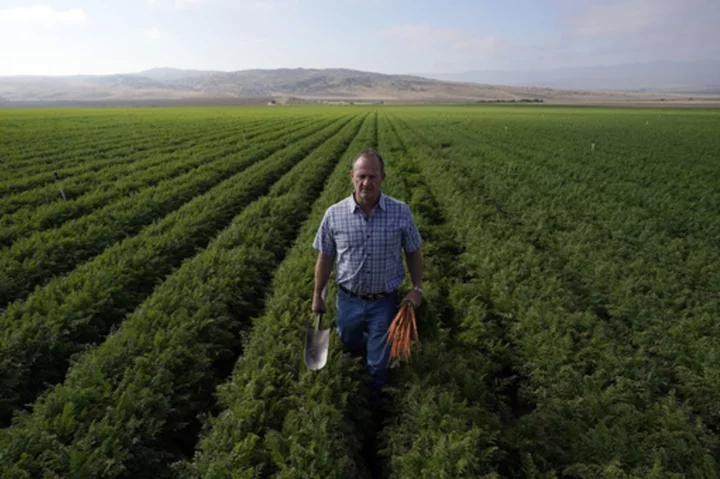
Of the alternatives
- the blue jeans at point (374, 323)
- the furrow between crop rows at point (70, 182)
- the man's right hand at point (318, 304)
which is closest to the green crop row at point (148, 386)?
the man's right hand at point (318, 304)

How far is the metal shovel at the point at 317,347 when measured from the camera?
4316 millimetres

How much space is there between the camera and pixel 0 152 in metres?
20.2

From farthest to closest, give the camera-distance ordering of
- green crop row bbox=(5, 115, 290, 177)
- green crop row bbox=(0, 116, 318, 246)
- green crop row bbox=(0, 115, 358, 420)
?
green crop row bbox=(5, 115, 290, 177) → green crop row bbox=(0, 116, 318, 246) → green crop row bbox=(0, 115, 358, 420)

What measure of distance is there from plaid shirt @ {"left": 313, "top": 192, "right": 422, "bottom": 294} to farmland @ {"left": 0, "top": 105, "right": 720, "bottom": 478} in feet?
3.62

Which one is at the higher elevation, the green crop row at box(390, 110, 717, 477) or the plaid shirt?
the plaid shirt

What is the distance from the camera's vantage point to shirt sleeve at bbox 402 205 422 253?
4.11 m

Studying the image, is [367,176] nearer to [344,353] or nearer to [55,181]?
[344,353]

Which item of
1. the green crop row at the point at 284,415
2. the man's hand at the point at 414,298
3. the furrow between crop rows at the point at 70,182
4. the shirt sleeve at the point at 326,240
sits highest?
the shirt sleeve at the point at 326,240

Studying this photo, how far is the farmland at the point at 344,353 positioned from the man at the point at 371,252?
2.02 feet

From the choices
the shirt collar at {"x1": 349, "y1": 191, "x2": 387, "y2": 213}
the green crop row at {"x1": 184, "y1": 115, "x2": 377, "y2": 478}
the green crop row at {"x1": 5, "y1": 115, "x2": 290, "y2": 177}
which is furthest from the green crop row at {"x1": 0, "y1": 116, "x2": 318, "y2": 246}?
the shirt collar at {"x1": 349, "y1": 191, "x2": 387, "y2": 213}

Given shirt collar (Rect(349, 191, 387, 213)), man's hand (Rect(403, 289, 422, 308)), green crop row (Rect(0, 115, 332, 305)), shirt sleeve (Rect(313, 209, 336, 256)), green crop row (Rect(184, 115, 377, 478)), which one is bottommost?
green crop row (Rect(184, 115, 377, 478))

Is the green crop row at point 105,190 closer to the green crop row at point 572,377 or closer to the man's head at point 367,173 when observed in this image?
the man's head at point 367,173

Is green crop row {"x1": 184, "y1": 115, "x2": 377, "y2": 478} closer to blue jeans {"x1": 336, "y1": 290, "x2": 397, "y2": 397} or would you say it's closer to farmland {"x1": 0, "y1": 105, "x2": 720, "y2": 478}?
farmland {"x1": 0, "y1": 105, "x2": 720, "y2": 478}

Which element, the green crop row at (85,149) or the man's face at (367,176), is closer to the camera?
the man's face at (367,176)
